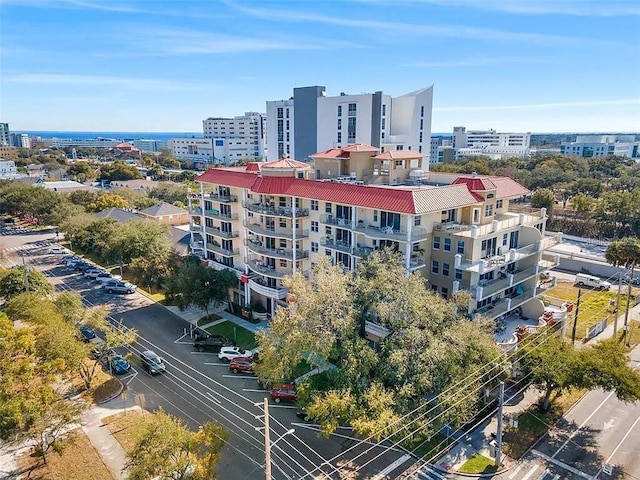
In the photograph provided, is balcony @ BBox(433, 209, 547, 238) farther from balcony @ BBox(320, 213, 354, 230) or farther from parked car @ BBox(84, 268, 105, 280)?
parked car @ BBox(84, 268, 105, 280)

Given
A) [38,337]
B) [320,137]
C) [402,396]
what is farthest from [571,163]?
[38,337]

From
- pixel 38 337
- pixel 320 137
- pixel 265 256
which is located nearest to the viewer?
pixel 38 337

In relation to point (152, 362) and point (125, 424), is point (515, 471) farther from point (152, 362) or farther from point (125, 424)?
point (152, 362)

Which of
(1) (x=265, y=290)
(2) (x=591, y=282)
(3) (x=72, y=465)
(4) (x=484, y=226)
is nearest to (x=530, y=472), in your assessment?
(4) (x=484, y=226)

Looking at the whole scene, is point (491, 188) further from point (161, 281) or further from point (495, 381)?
point (161, 281)

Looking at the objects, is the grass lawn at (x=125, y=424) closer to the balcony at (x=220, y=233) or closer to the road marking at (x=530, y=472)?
the balcony at (x=220, y=233)

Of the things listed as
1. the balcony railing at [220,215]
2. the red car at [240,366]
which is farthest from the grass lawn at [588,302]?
the balcony railing at [220,215]
